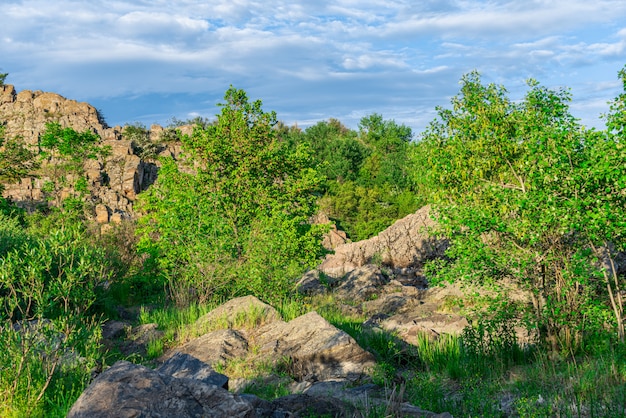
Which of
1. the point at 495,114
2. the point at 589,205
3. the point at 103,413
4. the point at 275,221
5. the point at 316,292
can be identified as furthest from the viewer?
the point at 316,292

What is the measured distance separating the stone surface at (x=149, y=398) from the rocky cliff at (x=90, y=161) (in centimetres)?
3465

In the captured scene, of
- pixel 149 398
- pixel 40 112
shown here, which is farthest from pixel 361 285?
pixel 40 112

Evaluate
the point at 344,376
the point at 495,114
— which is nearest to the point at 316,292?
the point at 495,114

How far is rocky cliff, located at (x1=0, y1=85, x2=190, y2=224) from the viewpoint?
4797cm

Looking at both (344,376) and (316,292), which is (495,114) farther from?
(316,292)

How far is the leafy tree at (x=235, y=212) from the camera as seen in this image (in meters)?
16.0

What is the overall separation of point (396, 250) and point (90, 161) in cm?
3567

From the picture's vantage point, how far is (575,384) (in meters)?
7.64

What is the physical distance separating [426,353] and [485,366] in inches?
48.6

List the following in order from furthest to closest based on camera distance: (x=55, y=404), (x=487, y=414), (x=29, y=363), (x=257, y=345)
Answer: (x=257, y=345) < (x=29, y=363) < (x=55, y=404) < (x=487, y=414)

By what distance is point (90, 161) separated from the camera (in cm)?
5569

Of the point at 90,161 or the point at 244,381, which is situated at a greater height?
the point at 90,161

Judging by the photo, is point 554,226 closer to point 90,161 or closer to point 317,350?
point 317,350

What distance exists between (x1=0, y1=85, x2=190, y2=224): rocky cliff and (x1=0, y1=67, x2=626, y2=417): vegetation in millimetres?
19893
